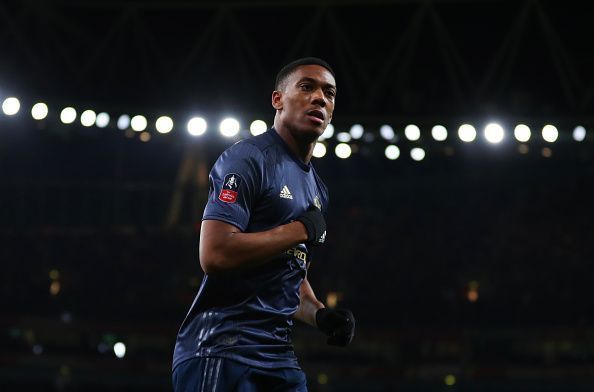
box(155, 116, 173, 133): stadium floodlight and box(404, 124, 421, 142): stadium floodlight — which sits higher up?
box(155, 116, 173, 133): stadium floodlight

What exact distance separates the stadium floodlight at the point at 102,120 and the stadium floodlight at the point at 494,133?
221 inches

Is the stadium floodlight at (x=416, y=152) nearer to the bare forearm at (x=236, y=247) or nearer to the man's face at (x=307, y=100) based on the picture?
the man's face at (x=307, y=100)

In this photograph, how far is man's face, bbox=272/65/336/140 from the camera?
3.08 m

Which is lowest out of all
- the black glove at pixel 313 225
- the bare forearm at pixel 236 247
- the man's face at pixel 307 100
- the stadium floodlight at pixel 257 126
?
the bare forearm at pixel 236 247

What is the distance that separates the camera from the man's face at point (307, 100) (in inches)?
121

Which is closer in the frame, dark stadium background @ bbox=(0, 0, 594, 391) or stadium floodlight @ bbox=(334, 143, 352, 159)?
dark stadium background @ bbox=(0, 0, 594, 391)

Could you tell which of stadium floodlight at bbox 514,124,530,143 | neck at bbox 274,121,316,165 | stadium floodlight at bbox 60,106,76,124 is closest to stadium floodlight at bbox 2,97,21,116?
stadium floodlight at bbox 60,106,76,124

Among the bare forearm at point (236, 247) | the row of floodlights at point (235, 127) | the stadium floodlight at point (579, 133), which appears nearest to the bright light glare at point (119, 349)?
the row of floodlights at point (235, 127)

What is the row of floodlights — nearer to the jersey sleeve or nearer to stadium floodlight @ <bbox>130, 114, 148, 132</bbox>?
stadium floodlight @ <bbox>130, 114, 148, 132</bbox>

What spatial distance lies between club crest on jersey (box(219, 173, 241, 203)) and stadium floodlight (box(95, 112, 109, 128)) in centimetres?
977

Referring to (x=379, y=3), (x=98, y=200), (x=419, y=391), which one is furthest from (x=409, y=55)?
(x=98, y=200)

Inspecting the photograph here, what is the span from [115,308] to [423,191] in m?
13.1

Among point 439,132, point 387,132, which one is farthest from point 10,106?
point 439,132

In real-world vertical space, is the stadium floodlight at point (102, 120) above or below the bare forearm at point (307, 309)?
above
